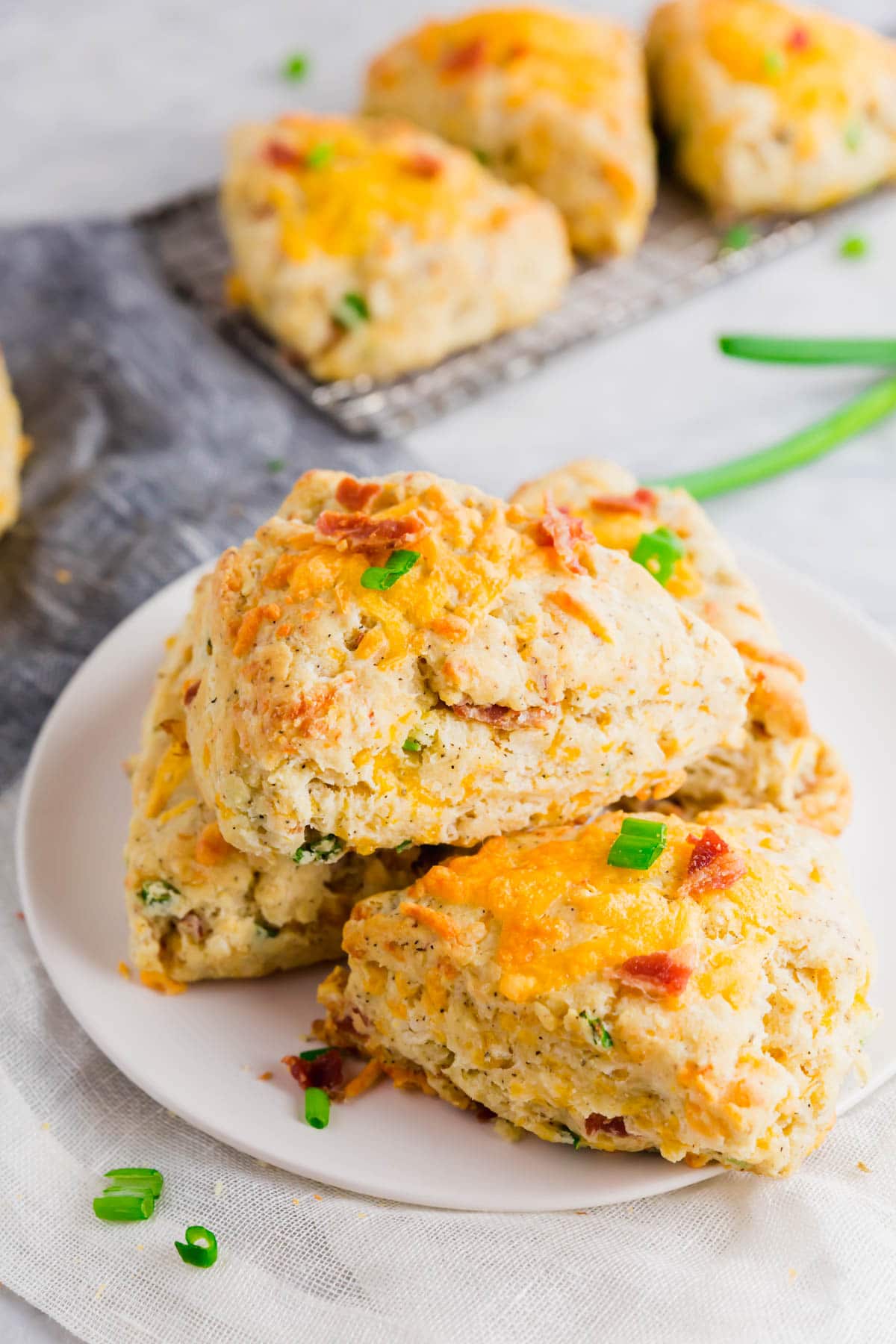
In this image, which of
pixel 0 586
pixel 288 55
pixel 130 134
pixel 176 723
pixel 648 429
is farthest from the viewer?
pixel 288 55

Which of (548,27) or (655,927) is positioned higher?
(548,27)

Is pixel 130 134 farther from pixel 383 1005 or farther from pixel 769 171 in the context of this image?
pixel 383 1005

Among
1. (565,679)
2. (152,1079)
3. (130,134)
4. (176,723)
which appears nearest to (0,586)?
(176,723)

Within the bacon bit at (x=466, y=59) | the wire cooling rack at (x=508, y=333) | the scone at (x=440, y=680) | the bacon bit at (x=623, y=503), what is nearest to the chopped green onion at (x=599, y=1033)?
the scone at (x=440, y=680)

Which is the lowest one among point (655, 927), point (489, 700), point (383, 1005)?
point (383, 1005)

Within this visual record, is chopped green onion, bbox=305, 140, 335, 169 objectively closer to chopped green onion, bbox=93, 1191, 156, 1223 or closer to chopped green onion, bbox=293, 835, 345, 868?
chopped green onion, bbox=293, 835, 345, 868

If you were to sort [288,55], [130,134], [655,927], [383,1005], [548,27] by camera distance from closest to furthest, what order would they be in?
1. [655,927]
2. [383,1005]
3. [548,27]
4. [130,134]
5. [288,55]

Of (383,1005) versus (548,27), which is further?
(548,27)

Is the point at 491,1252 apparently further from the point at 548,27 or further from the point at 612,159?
the point at 548,27
